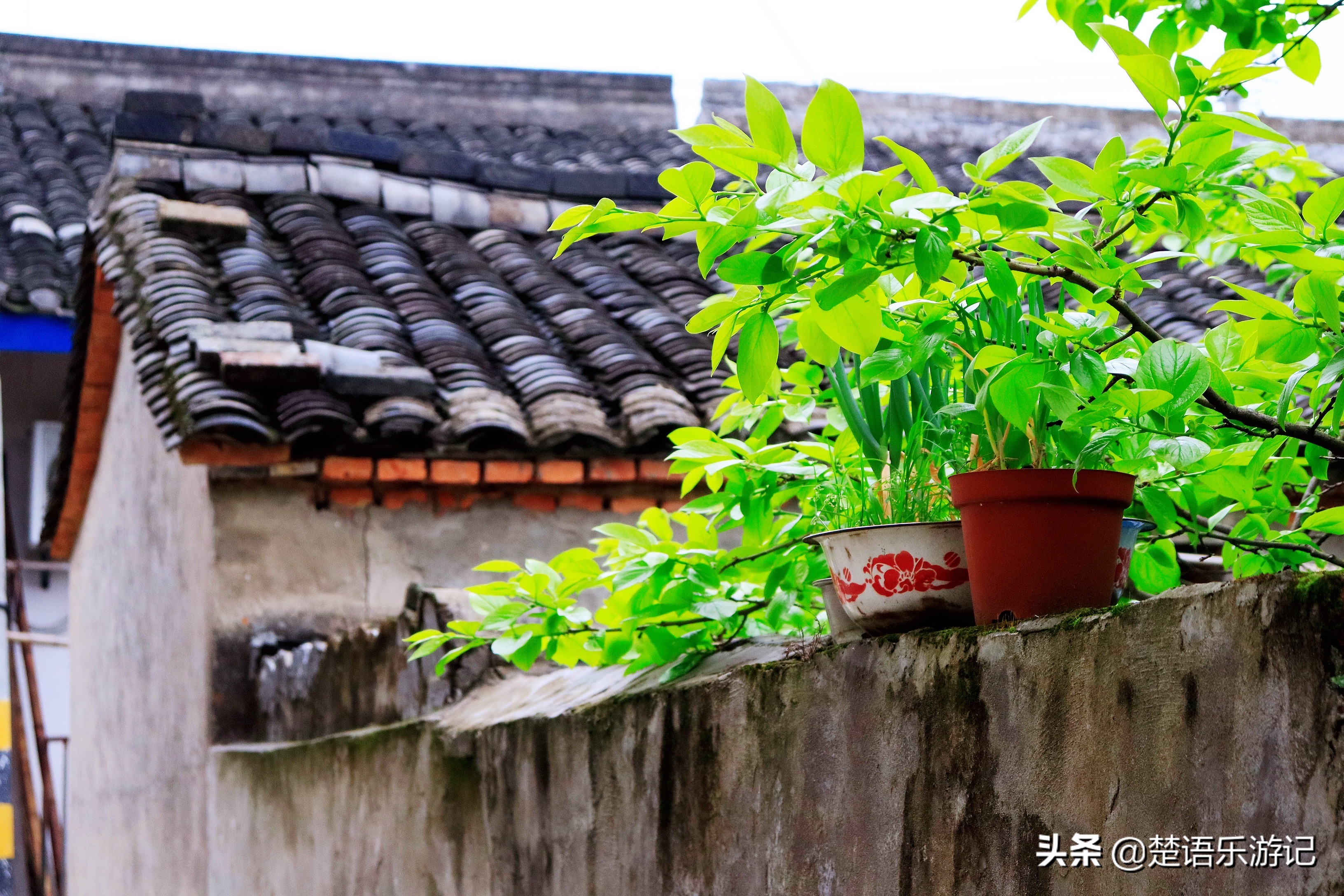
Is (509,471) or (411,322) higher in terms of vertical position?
(411,322)

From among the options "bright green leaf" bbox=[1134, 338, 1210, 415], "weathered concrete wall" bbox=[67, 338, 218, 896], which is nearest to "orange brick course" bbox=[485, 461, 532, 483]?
"weathered concrete wall" bbox=[67, 338, 218, 896]

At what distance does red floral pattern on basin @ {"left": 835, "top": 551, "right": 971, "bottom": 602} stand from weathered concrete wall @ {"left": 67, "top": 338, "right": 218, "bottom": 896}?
146 inches

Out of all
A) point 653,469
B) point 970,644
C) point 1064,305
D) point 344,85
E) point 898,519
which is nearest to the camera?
point 970,644

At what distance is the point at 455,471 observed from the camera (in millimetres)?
4855

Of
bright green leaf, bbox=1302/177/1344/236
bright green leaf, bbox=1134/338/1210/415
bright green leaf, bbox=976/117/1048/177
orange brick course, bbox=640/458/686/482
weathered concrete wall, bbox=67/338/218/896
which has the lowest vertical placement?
weathered concrete wall, bbox=67/338/218/896

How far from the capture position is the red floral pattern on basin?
5.85 ft

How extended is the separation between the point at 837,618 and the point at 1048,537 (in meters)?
0.54

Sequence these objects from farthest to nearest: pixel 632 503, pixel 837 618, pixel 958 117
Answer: pixel 958 117 → pixel 632 503 → pixel 837 618

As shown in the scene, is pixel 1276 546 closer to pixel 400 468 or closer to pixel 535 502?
pixel 400 468

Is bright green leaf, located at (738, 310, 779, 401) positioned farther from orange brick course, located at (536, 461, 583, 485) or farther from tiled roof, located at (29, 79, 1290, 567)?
orange brick course, located at (536, 461, 583, 485)

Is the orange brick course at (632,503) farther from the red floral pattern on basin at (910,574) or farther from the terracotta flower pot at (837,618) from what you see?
the red floral pattern on basin at (910,574)

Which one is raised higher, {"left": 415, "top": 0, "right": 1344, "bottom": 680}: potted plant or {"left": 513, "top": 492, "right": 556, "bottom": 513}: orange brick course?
{"left": 415, "top": 0, "right": 1344, "bottom": 680}: potted plant

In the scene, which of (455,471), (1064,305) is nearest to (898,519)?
(1064,305)

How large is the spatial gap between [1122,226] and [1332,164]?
11005mm
